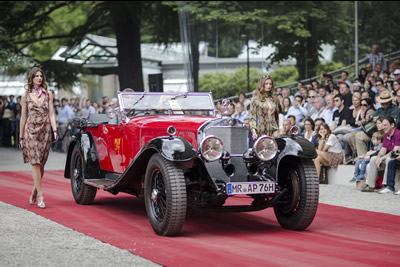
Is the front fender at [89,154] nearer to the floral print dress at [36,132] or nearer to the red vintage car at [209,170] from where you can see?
the floral print dress at [36,132]

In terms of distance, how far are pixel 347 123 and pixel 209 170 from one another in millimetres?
7554

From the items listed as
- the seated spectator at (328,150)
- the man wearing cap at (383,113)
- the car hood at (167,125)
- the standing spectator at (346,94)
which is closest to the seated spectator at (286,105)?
the standing spectator at (346,94)

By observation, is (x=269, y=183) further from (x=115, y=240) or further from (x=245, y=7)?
(x=245, y=7)

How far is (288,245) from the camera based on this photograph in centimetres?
695

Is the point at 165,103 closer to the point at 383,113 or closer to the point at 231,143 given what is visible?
the point at 231,143

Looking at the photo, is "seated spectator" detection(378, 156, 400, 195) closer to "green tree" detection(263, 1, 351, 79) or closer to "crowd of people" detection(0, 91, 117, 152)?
"green tree" detection(263, 1, 351, 79)

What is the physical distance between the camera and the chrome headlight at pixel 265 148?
305 inches

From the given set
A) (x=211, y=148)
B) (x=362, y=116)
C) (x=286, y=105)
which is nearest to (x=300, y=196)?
(x=211, y=148)

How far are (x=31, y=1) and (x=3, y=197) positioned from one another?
14616 mm

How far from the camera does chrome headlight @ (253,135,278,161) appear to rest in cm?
773

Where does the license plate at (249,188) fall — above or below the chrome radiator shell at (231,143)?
below

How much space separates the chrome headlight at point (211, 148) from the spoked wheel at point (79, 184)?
3.08 meters

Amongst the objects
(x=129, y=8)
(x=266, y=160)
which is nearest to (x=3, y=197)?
(x=266, y=160)

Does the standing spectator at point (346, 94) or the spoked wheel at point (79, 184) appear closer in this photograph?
the spoked wheel at point (79, 184)
